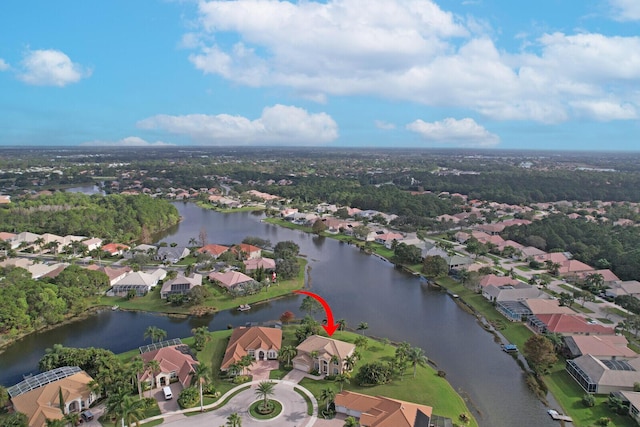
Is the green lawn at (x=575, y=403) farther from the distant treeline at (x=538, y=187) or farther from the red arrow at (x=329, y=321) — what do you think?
the distant treeline at (x=538, y=187)

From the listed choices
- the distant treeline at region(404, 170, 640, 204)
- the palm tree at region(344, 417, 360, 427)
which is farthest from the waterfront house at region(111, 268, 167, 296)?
the distant treeline at region(404, 170, 640, 204)

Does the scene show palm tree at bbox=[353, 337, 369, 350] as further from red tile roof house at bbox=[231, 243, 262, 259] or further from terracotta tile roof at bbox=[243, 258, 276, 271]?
red tile roof house at bbox=[231, 243, 262, 259]

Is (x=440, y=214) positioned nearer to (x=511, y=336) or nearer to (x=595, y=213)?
(x=595, y=213)

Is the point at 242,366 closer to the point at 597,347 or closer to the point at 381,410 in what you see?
the point at 381,410

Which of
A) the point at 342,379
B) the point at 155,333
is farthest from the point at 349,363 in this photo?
the point at 155,333

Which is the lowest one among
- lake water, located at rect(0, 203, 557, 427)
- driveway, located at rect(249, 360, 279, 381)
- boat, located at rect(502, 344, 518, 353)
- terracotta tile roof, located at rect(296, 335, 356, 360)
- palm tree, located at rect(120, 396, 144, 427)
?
lake water, located at rect(0, 203, 557, 427)
